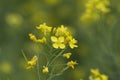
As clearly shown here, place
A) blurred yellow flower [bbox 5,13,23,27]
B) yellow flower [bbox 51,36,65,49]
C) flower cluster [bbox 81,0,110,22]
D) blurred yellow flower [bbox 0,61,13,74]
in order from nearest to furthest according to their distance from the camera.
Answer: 1. yellow flower [bbox 51,36,65,49]
2. flower cluster [bbox 81,0,110,22]
3. blurred yellow flower [bbox 0,61,13,74]
4. blurred yellow flower [bbox 5,13,23,27]

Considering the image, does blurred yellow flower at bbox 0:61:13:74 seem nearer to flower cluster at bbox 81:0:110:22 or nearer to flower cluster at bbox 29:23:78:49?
flower cluster at bbox 81:0:110:22

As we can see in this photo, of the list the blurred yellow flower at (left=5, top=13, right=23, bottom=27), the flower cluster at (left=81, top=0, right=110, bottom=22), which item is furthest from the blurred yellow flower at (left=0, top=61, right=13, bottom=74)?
the flower cluster at (left=81, top=0, right=110, bottom=22)

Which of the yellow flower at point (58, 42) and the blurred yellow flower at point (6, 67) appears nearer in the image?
the yellow flower at point (58, 42)

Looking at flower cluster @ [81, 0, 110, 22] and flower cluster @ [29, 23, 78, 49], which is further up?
flower cluster @ [81, 0, 110, 22]

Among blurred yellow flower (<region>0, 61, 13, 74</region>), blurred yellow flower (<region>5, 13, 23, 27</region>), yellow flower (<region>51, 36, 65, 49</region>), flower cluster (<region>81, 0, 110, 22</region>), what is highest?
blurred yellow flower (<region>5, 13, 23, 27</region>)

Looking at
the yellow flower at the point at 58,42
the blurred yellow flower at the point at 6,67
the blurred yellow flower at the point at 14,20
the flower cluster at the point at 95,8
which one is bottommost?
the yellow flower at the point at 58,42

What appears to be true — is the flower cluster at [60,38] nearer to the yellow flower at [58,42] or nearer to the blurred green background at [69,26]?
the yellow flower at [58,42]

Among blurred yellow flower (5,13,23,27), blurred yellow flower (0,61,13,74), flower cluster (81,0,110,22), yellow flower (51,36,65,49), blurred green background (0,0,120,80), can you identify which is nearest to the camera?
yellow flower (51,36,65,49)

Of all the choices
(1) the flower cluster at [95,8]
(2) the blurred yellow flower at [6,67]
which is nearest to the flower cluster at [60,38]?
(1) the flower cluster at [95,8]

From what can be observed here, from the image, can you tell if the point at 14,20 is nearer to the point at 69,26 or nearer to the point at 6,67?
the point at 69,26

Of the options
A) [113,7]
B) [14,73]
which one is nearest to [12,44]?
[14,73]
